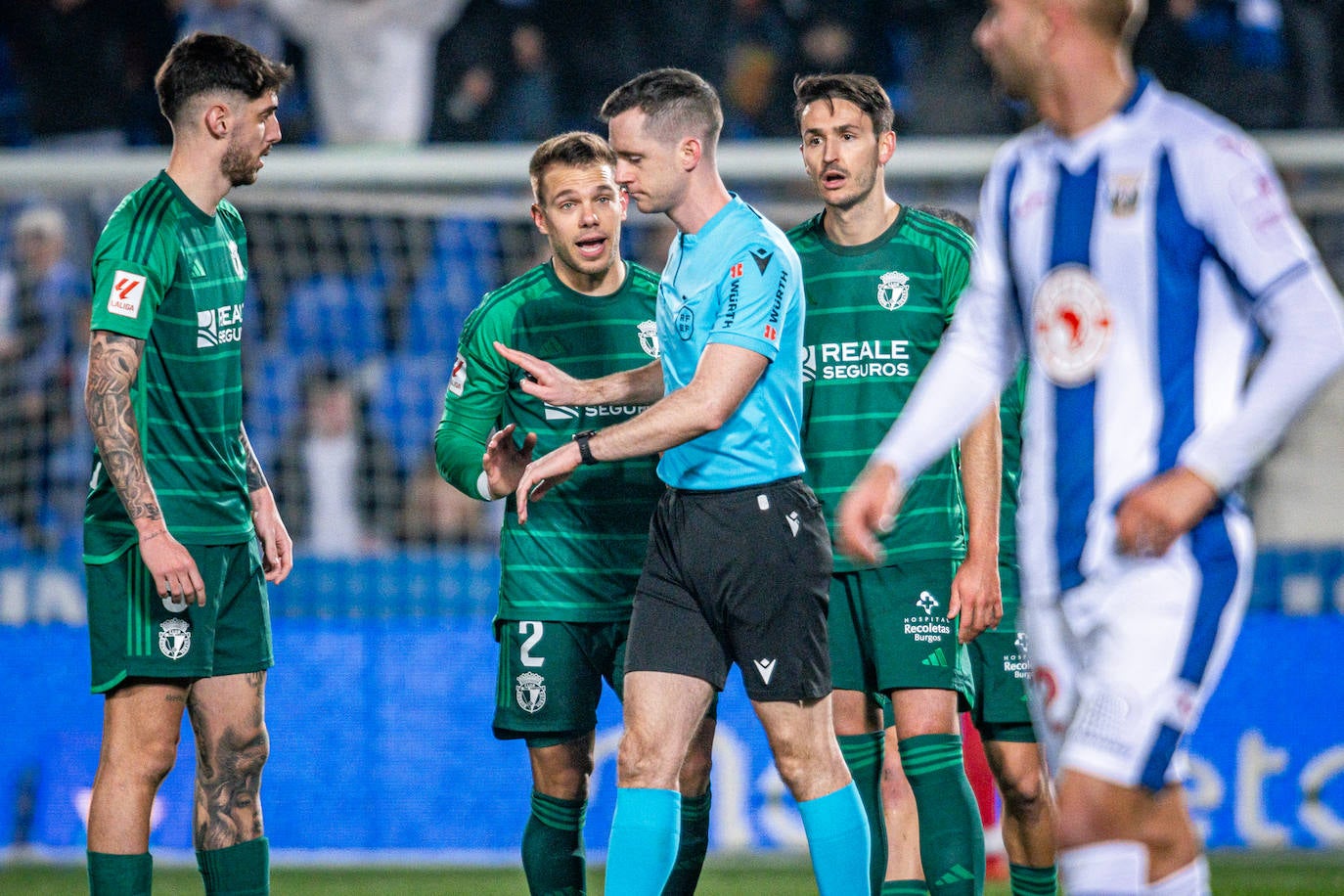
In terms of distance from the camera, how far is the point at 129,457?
14.2ft

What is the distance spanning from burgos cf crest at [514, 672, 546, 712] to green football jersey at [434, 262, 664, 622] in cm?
18

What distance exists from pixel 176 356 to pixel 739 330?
1.58m

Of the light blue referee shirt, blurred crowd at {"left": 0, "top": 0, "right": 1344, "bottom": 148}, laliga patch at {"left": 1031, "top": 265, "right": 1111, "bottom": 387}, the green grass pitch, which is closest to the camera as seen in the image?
laliga patch at {"left": 1031, "top": 265, "right": 1111, "bottom": 387}

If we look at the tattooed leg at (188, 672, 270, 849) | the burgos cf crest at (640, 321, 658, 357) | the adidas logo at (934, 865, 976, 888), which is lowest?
the adidas logo at (934, 865, 976, 888)

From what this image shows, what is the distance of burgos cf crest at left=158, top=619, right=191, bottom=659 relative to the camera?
14.6 feet

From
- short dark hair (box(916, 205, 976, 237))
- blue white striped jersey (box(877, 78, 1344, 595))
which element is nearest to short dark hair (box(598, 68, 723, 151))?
short dark hair (box(916, 205, 976, 237))

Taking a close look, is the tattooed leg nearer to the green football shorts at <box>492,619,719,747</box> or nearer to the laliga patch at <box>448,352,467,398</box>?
the green football shorts at <box>492,619,719,747</box>

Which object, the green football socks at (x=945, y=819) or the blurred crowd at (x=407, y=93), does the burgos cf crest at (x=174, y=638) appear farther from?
the blurred crowd at (x=407, y=93)

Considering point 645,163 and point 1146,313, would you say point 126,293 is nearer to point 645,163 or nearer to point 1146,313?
point 645,163

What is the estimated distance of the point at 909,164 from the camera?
7.97m

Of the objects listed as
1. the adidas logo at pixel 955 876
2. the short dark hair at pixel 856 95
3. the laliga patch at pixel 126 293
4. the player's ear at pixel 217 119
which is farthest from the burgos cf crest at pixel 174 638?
the short dark hair at pixel 856 95

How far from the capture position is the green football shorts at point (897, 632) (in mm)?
4836

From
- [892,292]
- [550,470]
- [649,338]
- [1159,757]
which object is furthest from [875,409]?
[1159,757]

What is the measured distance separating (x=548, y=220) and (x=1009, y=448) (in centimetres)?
165
